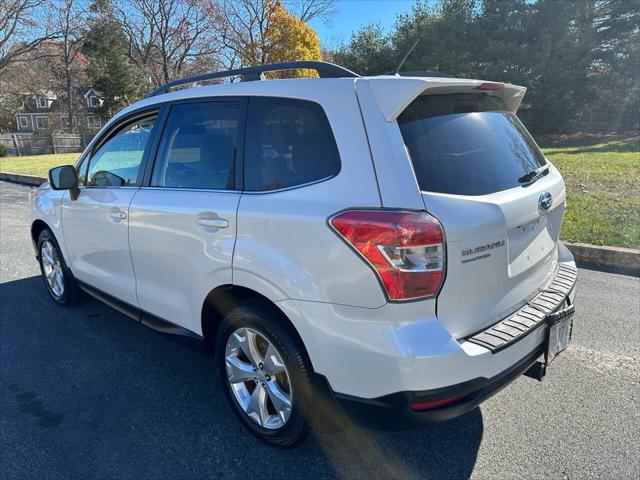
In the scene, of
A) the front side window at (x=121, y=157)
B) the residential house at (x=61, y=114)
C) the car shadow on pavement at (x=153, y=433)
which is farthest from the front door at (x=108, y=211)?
the residential house at (x=61, y=114)

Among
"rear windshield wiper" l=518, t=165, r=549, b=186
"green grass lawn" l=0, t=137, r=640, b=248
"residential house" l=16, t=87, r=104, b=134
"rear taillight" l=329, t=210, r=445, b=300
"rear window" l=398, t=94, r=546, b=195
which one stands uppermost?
"residential house" l=16, t=87, r=104, b=134

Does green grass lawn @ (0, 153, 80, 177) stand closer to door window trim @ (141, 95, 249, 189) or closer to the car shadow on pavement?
the car shadow on pavement

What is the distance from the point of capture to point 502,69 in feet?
78.9

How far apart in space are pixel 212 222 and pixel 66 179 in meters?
1.84

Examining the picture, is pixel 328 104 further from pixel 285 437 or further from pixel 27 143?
pixel 27 143

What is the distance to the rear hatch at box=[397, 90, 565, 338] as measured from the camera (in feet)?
6.29

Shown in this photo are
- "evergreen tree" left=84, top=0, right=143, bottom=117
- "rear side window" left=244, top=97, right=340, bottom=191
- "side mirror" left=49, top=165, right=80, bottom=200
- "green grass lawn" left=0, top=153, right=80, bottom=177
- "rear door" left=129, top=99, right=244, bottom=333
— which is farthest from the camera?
"evergreen tree" left=84, top=0, right=143, bottom=117

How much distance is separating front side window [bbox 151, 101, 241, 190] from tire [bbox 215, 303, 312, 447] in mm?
754

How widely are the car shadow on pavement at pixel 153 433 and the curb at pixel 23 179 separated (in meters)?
12.7

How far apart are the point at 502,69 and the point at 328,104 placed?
25357 mm

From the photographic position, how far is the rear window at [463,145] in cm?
200

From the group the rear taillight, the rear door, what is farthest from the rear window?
the rear door

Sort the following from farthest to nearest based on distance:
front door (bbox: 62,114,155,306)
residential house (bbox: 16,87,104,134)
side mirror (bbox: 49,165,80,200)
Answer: residential house (bbox: 16,87,104,134) < side mirror (bbox: 49,165,80,200) < front door (bbox: 62,114,155,306)

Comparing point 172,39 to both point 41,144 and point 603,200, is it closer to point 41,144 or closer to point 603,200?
point 41,144
